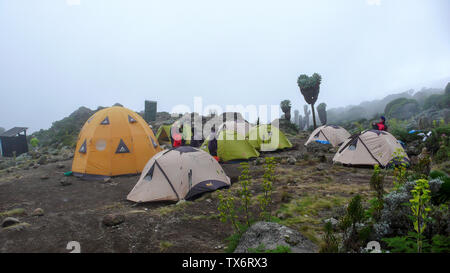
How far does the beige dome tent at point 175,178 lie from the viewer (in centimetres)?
710

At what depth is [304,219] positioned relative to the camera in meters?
5.33

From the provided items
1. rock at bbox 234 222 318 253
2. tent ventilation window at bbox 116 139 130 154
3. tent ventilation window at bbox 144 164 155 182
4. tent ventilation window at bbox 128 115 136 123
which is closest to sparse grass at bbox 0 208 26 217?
tent ventilation window at bbox 144 164 155 182

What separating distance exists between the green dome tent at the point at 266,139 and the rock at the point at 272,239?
37.6ft

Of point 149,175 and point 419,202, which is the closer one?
point 419,202

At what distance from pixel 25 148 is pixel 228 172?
23491mm

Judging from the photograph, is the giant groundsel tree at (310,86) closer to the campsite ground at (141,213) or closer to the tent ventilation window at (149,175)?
the campsite ground at (141,213)

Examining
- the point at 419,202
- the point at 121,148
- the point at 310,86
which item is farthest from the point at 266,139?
the point at 310,86

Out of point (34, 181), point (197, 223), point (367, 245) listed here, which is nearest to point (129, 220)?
point (197, 223)

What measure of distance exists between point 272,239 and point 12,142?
28.6 metres

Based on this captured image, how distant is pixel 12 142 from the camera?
23.8m

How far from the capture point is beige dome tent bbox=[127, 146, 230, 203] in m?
7.10

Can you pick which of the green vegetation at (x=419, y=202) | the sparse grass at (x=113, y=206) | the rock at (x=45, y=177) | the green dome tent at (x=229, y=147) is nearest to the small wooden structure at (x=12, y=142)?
the rock at (x=45, y=177)

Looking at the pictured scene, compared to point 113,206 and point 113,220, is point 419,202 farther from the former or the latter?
point 113,206

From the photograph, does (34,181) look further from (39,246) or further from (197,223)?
(197,223)
